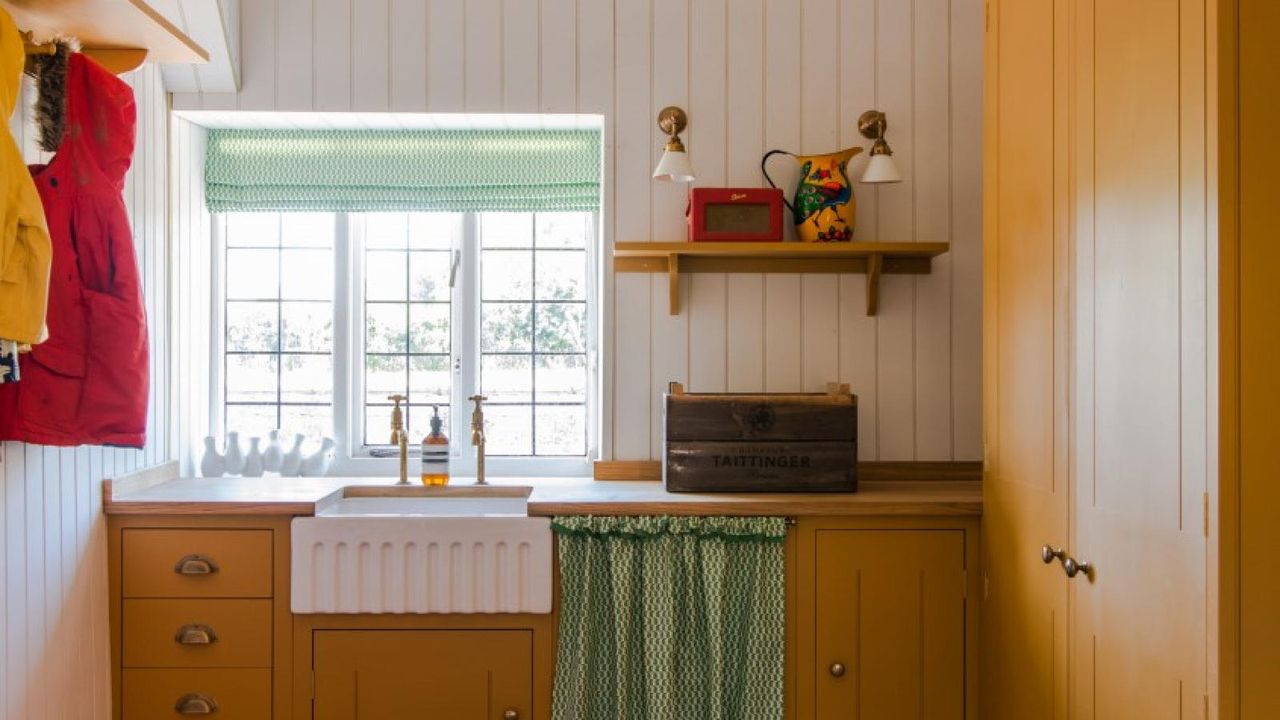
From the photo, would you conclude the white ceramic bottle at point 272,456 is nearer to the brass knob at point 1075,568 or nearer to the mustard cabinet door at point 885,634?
the mustard cabinet door at point 885,634

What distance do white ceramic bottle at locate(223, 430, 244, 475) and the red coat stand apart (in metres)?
0.68

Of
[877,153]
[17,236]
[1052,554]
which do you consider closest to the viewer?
[17,236]

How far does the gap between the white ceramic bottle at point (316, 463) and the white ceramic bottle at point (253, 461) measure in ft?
0.43

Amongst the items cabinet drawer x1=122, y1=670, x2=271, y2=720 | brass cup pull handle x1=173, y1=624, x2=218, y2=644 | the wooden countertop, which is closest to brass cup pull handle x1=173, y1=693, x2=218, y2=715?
cabinet drawer x1=122, y1=670, x2=271, y2=720

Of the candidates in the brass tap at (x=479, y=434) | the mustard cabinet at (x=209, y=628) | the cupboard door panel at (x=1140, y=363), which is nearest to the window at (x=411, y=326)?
the brass tap at (x=479, y=434)

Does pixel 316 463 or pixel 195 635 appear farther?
pixel 316 463

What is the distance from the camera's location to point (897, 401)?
2.66 m

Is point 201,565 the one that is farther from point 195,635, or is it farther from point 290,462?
point 290,462

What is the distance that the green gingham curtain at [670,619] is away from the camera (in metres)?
2.21

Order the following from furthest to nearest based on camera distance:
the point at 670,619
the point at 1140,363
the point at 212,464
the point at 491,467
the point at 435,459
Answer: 1. the point at 491,467
2. the point at 212,464
3. the point at 435,459
4. the point at 670,619
5. the point at 1140,363

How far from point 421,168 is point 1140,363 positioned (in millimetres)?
2090

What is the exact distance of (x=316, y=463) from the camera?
281 centimetres

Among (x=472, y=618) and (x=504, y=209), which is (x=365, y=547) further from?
(x=504, y=209)

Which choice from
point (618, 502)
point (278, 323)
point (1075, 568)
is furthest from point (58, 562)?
point (1075, 568)
